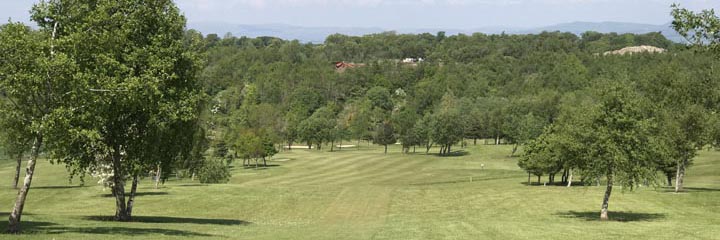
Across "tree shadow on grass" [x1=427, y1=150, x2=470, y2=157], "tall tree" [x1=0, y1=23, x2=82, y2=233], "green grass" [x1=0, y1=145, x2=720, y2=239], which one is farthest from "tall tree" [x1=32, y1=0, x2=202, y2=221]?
"tree shadow on grass" [x1=427, y1=150, x2=470, y2=157]

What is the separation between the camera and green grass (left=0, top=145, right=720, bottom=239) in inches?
1449

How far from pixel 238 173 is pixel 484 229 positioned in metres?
85.7

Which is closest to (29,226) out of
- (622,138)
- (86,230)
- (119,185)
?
(86,230)

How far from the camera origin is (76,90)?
2816cm

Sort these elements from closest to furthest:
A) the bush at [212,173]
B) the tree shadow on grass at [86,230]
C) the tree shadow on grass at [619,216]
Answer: the tree shadow on grass at [86,230]
the tree shadow on grass at [619,216]
the bush at [212,173]

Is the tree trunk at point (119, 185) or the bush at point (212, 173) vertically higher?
the tree trunk at point (119, 185)

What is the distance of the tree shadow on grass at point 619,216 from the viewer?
49250mm

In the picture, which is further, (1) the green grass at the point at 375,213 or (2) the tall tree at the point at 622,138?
(2) the tall tree at the point at 622,138

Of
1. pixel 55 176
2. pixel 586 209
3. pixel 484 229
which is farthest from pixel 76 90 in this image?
pixel 55 176

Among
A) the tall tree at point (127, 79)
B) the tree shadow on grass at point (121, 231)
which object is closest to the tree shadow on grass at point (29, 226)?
the tree shadow on grass at point (121, 231)

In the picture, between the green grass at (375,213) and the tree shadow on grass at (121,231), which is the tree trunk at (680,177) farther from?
the tree shadow on grass at (121,231)

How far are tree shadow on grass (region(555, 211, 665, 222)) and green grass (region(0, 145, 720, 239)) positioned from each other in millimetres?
72

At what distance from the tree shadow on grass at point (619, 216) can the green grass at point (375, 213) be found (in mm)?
72

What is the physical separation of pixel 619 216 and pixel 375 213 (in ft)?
63.4
